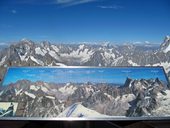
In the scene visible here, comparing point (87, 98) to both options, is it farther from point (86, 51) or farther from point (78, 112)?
point (86, 51)

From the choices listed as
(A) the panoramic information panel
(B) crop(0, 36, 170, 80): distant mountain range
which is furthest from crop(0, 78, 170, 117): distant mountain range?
(B) crop(0, 36, 170, 80): distant mountain range

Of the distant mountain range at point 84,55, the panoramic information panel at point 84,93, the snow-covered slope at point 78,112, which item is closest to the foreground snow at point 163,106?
the panoramic information panel at point 84,93

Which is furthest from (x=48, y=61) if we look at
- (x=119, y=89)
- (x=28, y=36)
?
(x=119, y=89)

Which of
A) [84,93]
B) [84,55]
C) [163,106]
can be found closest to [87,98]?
[84,93]

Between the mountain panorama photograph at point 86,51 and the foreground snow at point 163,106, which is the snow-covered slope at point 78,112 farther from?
the foreground snow at point 163,106

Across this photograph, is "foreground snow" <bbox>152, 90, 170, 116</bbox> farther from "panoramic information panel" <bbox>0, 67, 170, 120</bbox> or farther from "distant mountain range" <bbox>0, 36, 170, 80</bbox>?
"distant mountain range" <bbox>0, 36, 170, 80</bbox>

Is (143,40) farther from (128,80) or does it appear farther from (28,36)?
(28,36)

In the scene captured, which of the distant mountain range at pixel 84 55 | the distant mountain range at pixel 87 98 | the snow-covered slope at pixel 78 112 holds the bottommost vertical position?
the snow-covered slope at pixel 78 112
